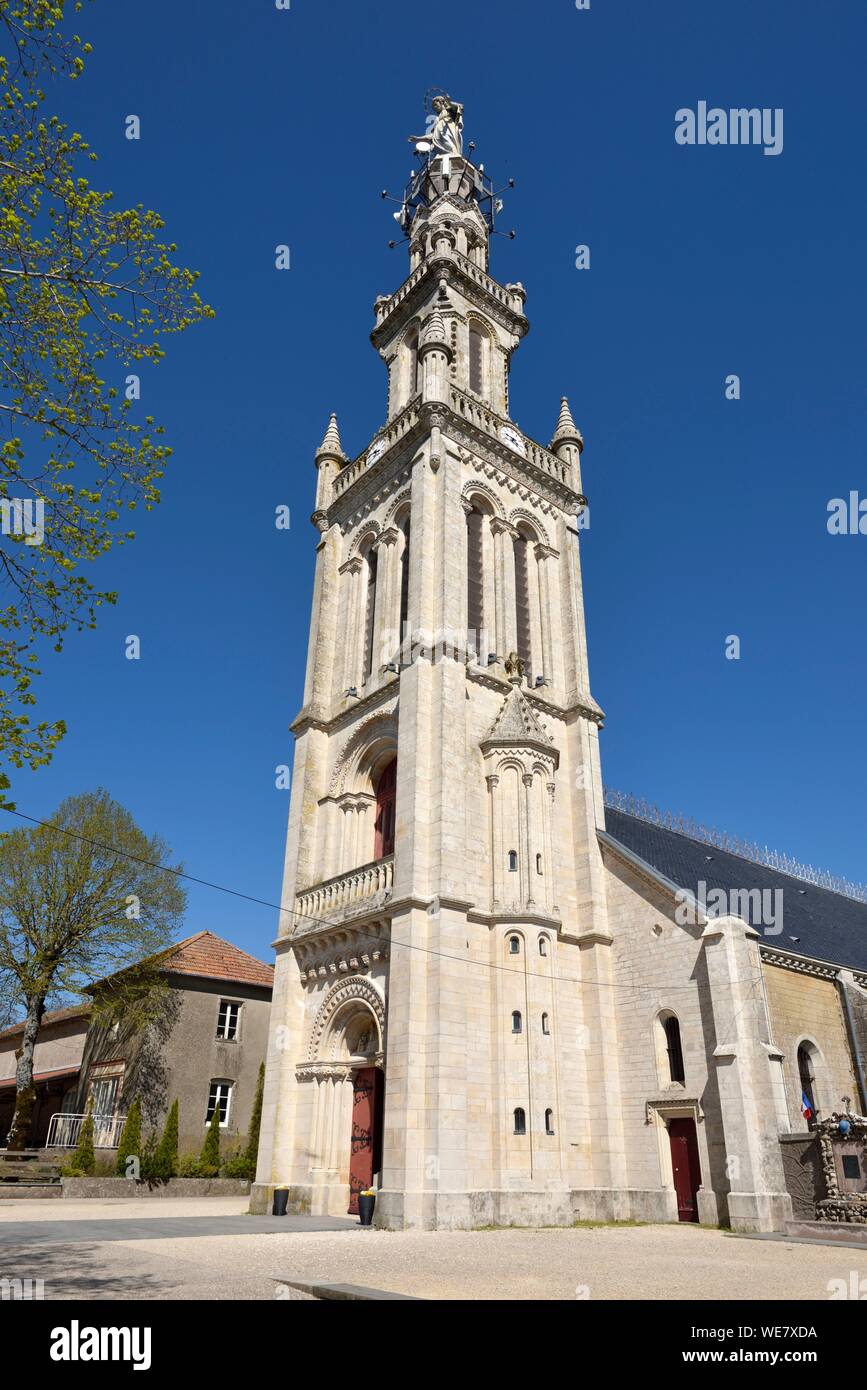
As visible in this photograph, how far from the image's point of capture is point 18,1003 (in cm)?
3150

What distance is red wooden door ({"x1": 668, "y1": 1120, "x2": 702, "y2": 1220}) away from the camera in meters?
20.4

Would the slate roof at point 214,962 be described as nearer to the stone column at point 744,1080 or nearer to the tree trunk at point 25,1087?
the tree trunk at point 25,1087

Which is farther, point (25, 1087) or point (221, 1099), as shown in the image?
point (221, 1099)

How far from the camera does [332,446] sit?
3319 cm

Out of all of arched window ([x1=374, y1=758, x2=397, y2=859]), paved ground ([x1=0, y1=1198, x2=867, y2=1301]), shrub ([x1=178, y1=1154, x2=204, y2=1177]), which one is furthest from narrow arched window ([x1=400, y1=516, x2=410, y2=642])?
shrub ([x1=178, y1=1154, x2=204, y2=1177])

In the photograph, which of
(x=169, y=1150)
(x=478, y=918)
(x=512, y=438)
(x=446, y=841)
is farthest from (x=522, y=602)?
(x=169, y=1150)

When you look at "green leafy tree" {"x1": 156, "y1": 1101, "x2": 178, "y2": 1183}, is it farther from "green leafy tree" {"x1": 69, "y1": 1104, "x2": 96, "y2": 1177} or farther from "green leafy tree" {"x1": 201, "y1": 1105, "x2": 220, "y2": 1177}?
"green leafy tree" {"x1": 69, "y1": 1104, "x2": 96, "y2": 1177}

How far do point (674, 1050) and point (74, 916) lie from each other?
2132cm

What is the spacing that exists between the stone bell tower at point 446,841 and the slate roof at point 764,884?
14.0ft

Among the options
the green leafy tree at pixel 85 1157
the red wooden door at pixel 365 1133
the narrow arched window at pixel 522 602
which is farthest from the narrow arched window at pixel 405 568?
the green leafy tree at pixel 85 1157

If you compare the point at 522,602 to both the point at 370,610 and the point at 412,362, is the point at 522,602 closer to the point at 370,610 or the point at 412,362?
the point at 370,610

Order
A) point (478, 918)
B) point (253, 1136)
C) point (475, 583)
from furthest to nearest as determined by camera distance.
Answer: point (253, 1136), point (475, 583), point (478, 918)
